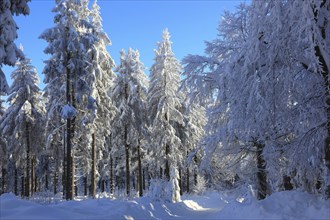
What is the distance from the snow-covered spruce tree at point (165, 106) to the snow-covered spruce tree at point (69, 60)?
9.54 m

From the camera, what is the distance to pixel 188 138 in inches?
1336

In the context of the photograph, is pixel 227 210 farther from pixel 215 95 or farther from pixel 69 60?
pixel 69 60

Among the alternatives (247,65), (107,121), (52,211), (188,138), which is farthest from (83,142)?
(247,65)

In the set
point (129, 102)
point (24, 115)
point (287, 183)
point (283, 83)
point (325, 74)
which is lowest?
point (287, 183)

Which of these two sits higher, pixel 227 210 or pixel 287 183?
pixel 287 183

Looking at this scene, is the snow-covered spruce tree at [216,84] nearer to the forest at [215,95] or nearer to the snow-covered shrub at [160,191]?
the forest at [215,95]

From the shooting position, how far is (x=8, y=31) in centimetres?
1308

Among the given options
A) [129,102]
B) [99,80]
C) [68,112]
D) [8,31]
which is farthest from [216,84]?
[129,102]

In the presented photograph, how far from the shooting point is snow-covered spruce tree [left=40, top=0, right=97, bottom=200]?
20.0 m

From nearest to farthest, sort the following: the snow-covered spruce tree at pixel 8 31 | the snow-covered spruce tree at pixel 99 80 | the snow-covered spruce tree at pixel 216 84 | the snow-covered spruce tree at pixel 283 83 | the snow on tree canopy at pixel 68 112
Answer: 1. the snow-covered spruce tree at pixel 283 83
2. the snow-covered spruce tree at pixel 216 84
3. the snow-covered spruce tree at pixel 8 31
4. the snow on tree canopy at pixel 68 112
5. the snow-covered spruce tree at pixel 99 80

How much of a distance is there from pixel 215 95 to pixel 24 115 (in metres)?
21.3

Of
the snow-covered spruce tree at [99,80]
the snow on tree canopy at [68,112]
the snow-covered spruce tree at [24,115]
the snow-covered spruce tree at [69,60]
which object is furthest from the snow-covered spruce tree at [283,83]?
the snow-covered spruce tree at [24,115]

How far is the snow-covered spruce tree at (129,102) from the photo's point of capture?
29922mm

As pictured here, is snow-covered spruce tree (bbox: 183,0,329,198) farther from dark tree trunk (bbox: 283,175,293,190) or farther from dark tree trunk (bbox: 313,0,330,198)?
dark tree trunk (bbox: 283,175,293,190)
